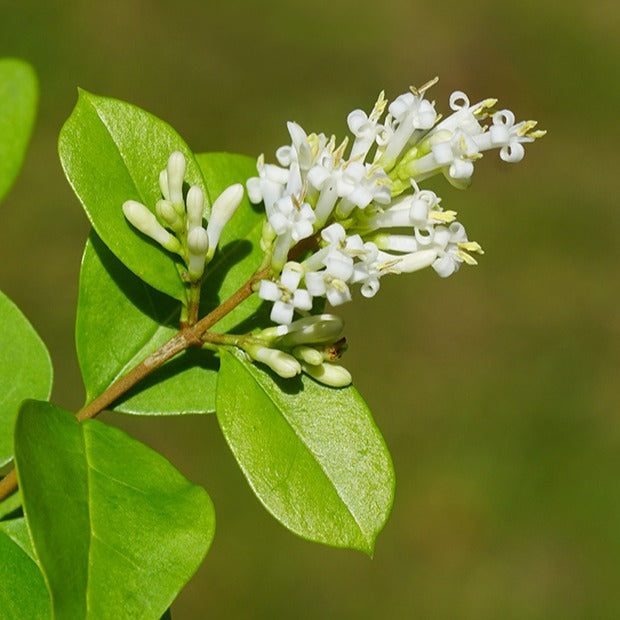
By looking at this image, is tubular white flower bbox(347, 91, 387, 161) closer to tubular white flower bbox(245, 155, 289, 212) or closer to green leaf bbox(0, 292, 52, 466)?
tubular white flower bbox(245, 155, 289, 212)

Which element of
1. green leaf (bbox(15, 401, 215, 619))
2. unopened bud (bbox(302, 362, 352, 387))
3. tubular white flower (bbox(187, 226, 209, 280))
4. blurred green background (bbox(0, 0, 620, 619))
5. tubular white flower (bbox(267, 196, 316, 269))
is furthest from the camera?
blurred green background (bbox(0, 0, 620, 619))

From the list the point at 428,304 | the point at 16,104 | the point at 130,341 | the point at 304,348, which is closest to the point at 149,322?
the point at 130,341

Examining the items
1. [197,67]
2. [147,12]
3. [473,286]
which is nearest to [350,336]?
[473,286]

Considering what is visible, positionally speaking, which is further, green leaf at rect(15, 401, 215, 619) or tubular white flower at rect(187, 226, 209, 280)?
tubular white flower at rect(187, 226, 209, 280)

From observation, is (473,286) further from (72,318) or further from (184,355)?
(184,355)

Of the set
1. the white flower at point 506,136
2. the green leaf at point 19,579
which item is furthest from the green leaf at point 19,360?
the white flower at point 506,136

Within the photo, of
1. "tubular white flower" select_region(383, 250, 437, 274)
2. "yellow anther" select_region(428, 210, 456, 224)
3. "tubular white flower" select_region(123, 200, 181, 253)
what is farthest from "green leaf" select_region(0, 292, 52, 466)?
"yellow anther" select_region(428, 210, 456, 224)
